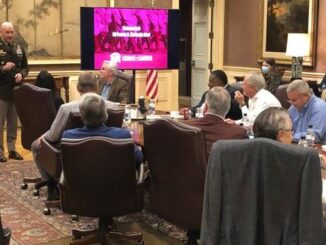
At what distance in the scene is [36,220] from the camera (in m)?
4.48

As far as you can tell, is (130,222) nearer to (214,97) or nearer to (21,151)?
(214,97)

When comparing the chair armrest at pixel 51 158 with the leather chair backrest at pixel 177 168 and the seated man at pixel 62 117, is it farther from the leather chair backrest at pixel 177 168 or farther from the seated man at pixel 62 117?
the leather chair backrest at pixel 177 168

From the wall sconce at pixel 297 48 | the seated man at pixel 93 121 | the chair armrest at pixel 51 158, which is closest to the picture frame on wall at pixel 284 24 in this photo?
the wall sconce at pixel 297 48

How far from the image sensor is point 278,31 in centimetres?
909

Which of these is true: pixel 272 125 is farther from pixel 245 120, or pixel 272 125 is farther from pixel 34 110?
pixel 34 110

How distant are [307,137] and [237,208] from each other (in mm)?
1790

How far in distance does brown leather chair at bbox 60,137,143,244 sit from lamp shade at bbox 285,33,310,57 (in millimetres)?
5096

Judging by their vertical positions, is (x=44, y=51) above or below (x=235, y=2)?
below

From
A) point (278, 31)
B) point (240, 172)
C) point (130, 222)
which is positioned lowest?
point (130, 222)

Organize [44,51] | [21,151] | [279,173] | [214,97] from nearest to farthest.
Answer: [279,173] → [214,97] → [21,151] → [44,51]

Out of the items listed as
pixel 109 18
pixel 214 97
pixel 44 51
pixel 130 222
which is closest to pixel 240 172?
pixel 214 97

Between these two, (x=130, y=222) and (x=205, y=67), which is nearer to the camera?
(x=130, y=222)

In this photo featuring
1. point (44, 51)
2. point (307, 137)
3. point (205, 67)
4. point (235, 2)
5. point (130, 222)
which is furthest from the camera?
point (205, 67)

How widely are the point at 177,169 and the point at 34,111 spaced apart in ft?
7.27
